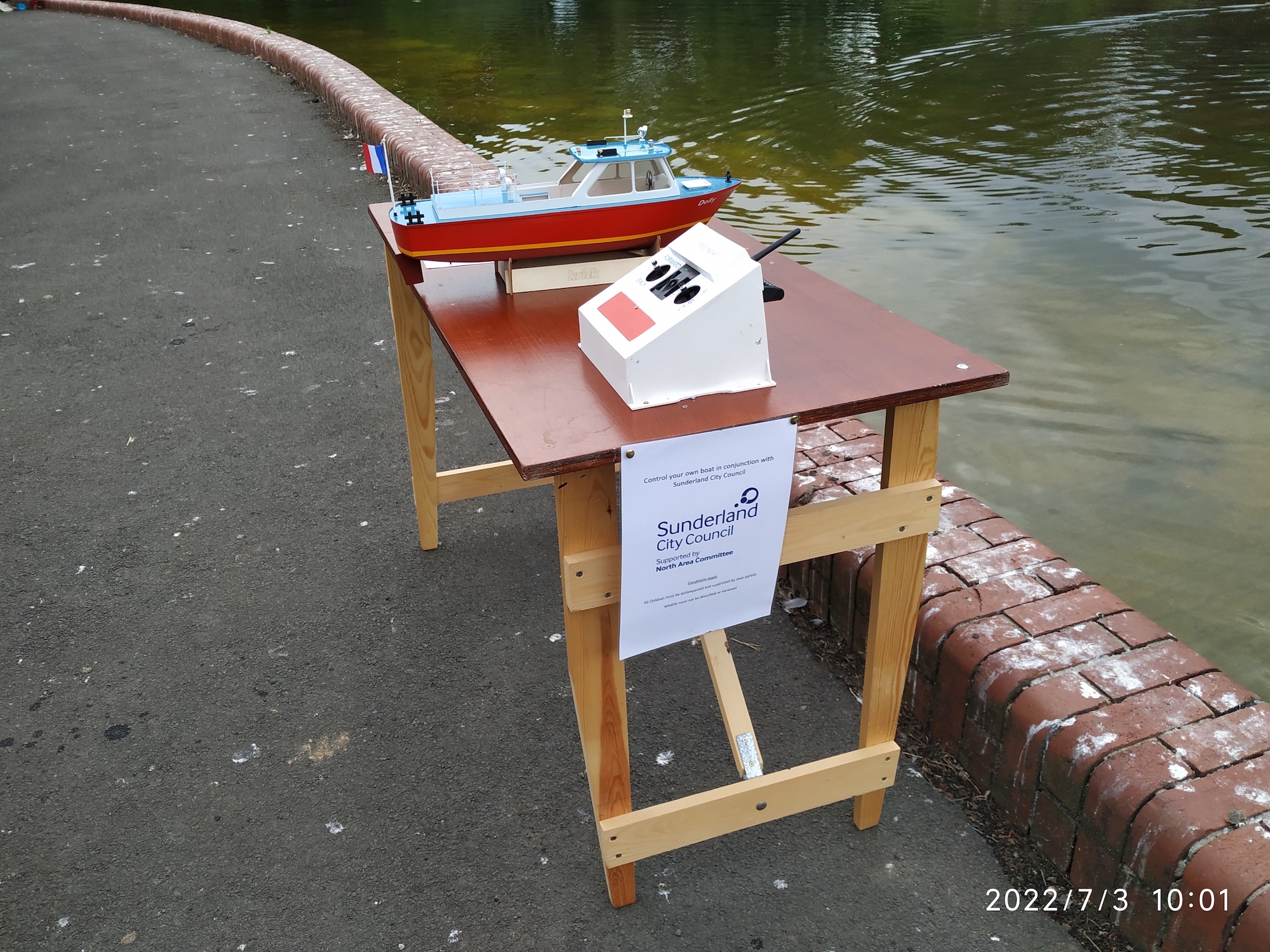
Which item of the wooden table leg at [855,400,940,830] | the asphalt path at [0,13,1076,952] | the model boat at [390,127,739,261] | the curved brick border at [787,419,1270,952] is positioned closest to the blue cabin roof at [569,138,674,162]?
the model boat at [390,127,739,261]

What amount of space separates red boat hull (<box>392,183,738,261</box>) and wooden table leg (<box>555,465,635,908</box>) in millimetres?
745

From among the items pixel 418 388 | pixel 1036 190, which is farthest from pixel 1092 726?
pixel 1036 190

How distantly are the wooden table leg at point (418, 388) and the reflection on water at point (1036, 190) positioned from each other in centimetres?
238

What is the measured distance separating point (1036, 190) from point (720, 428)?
23.4 ft

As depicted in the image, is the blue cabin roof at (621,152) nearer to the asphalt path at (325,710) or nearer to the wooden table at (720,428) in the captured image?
the wooden table at (720,428)

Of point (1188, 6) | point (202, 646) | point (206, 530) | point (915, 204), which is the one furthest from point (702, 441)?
point (1188, 6)

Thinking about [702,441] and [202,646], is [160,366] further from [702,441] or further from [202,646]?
[702,441]

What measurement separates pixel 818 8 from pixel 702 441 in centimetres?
1859

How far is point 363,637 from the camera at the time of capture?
3191 mm

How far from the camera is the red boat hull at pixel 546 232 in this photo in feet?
7.66

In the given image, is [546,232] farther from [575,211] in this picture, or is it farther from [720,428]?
[720,428]

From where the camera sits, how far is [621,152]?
97.5 inches
